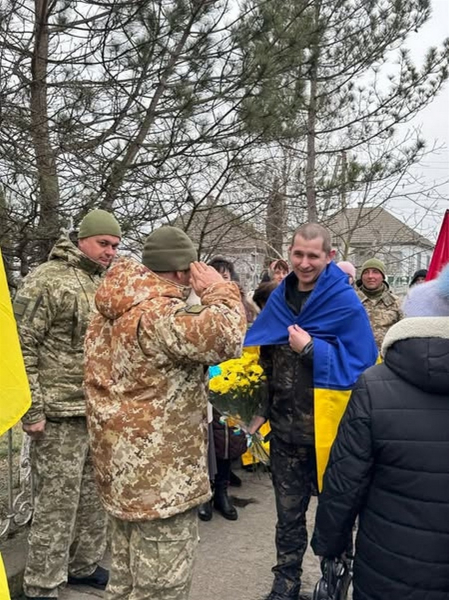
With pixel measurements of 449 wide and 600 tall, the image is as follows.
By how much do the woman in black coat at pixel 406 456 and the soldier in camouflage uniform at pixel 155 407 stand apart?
557 millimetres

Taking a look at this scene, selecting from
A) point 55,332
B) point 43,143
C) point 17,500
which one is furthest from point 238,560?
point 43,143

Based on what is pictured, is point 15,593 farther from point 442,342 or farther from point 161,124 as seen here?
point 161,124

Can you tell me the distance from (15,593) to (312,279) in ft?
8.01

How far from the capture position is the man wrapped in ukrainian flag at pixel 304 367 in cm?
314

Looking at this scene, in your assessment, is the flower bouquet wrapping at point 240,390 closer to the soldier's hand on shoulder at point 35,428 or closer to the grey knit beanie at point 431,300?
the soldier's hand on shoulder at point 35,428

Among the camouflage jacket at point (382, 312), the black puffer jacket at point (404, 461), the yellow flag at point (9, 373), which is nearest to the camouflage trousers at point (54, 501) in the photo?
the yellow flag at point (9, 373)

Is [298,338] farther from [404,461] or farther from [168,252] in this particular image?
[404,461]

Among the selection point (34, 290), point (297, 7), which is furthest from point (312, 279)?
point (297, 7)

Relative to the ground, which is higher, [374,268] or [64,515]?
[374,268]

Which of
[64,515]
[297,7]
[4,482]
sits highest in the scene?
[297,7]

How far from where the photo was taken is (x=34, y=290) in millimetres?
3391

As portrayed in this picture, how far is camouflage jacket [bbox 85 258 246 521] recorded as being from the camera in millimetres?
2395

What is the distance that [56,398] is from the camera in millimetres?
3400

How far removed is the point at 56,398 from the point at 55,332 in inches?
14.2
